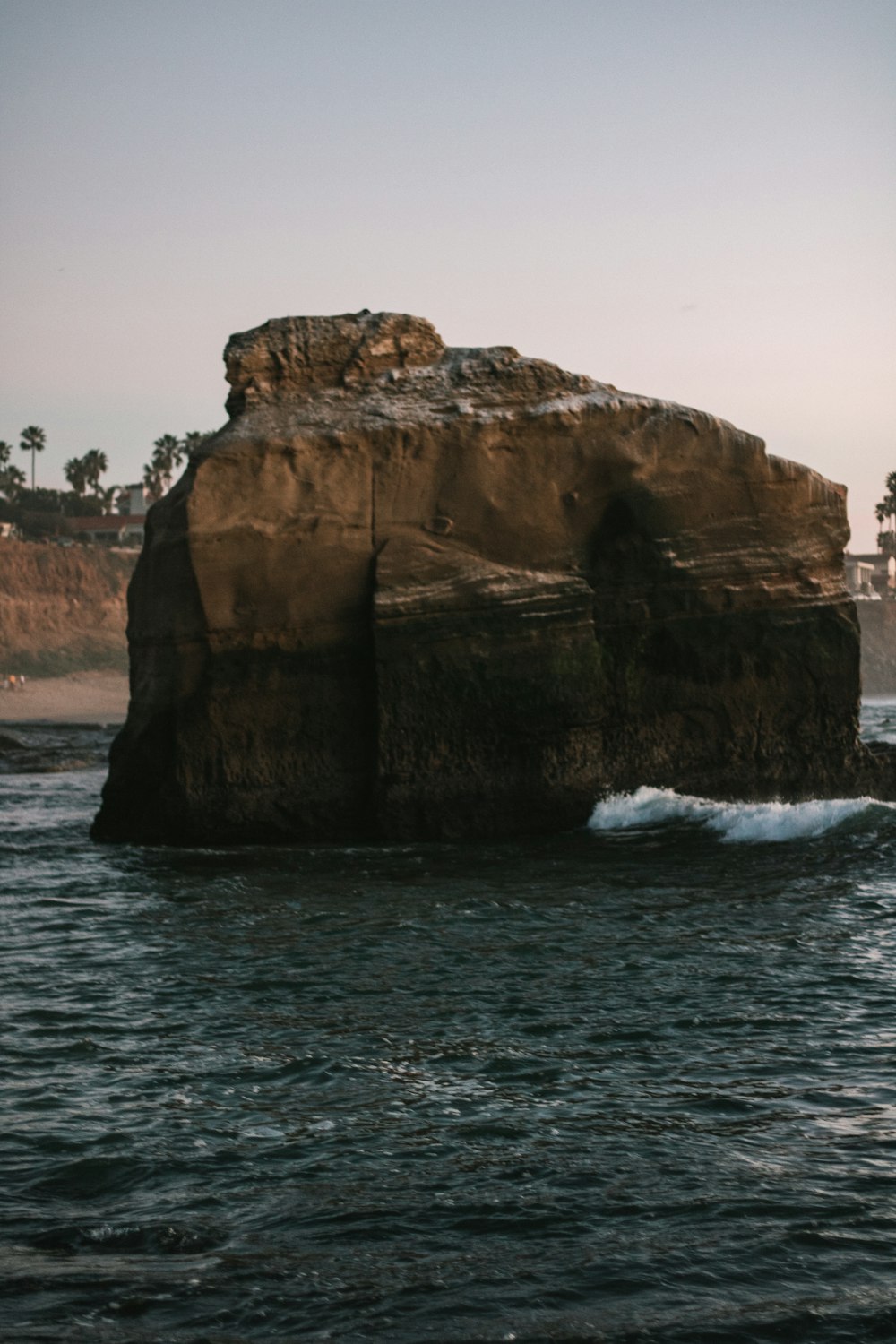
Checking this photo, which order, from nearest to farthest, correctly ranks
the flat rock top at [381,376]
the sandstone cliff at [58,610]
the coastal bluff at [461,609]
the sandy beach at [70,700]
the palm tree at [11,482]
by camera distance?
the coastal bluff at [461,609], the flat rock top at [381,376], the sandy beach at [70,700], the sandstone cliff at [58,610], the palm tree at [11,482]

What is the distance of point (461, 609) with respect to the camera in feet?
49.9

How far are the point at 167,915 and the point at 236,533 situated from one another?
4925 mm

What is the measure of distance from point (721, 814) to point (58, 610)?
Answer: 229ft

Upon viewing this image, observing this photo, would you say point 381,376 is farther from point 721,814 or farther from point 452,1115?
point 452,1115

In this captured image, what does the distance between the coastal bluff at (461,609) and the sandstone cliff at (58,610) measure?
196 feet

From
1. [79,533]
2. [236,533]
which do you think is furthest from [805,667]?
[79,533]

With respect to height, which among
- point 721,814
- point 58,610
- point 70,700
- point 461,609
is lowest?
point 70,700

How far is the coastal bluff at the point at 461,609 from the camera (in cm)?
1511

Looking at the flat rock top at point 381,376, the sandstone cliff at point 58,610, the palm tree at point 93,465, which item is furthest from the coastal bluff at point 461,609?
the palm tree at point 93,465

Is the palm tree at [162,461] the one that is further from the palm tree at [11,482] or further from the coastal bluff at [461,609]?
the coastal bluff at [461,609]

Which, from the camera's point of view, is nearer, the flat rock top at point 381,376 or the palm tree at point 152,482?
the flat rock top at point 381,376

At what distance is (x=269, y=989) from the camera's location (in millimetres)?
9094

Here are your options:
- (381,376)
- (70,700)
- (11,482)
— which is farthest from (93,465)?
(381,376)

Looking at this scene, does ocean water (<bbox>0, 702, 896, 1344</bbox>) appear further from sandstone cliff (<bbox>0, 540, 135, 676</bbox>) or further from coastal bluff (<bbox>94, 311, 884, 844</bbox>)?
sandstone cliff (<bbox>0, 540, 135, 676</bbox>)
